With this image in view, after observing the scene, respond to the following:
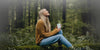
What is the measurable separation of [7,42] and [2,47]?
0.93ft

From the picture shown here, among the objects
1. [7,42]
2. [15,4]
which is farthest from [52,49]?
[15,4]

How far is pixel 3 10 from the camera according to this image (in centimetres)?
890

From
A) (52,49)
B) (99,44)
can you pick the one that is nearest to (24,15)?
(52,49)

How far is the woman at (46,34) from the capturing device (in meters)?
8.21

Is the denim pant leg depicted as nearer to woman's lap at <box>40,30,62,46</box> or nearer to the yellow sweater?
woman's lap at <box>40,30,62,46</box>

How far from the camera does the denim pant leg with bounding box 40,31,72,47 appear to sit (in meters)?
8.16

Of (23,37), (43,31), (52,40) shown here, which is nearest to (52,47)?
(52,40)

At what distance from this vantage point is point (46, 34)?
8.30 meters

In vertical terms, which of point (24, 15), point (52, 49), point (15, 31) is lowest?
point (52, 49)

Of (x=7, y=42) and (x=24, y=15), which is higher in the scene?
(x=24, y=15)

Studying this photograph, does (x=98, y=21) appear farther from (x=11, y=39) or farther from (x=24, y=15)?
(x=11, y=39)

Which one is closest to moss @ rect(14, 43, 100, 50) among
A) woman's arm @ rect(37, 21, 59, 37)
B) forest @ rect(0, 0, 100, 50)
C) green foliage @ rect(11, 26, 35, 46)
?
forest @ rect(0, 0, 100, 50)

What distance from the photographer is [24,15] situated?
8844mm

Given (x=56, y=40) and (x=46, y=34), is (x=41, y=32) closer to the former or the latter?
(x=46, y=34)
